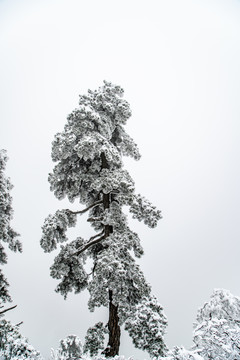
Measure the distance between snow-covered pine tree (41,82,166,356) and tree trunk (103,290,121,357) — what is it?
3cm

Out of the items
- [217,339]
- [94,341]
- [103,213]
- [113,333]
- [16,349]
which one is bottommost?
[16,349]

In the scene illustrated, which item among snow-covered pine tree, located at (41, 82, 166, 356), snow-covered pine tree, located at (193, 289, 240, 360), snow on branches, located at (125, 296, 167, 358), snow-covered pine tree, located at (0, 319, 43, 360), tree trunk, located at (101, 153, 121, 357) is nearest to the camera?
snow-covered pine tree, located at (193, 289, 240, 360)

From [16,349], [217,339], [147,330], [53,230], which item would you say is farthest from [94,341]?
[217,339]

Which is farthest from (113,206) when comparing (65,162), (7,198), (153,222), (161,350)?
(161,350)

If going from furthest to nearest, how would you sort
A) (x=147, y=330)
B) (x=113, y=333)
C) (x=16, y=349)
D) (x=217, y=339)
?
1. (x=113, y=333)
2. (x=147, y=330)
3. (x=16, y=349)
4. (x=217, y=339)

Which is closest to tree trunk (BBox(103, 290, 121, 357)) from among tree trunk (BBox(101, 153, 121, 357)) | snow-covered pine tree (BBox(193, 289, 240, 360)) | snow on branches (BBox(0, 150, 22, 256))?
tree trunk (BBox(101, 153, 121, 357))

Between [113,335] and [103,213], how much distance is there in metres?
4.66

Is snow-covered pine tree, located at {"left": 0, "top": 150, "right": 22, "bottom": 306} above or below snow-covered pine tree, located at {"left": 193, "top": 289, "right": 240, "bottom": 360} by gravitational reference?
above

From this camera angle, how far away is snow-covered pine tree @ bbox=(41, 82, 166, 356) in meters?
8.36

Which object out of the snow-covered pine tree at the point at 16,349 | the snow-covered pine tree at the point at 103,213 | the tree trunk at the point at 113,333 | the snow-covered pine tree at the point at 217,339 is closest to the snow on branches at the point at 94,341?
the snow-covered pine tree at the point at 103,213

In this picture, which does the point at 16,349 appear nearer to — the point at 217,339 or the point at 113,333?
the point at 113,333

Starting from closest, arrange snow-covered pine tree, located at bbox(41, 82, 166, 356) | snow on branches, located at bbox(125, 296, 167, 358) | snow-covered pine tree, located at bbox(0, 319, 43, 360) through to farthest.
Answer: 1. snow-covered pine tree, located at bbox(0, 319, 43, 360)
2. snow on branches, located at bbox(125, 296, 167, 358)
3. snow-covered pine tree, located at bbox(41, 82, 166, 356)

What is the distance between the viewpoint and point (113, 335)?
840 centimetres

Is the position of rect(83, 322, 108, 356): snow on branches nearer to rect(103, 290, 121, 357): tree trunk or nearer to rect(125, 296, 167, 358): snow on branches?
rect(103, 290, 121, 357): tree trunk
